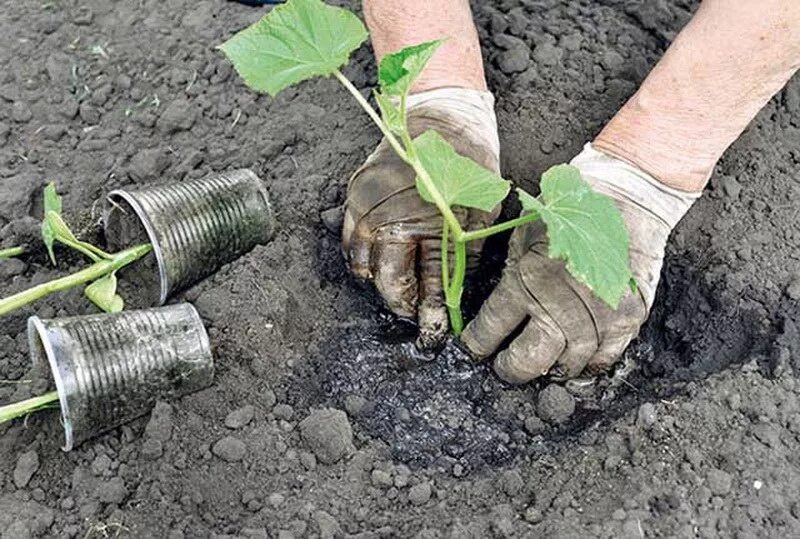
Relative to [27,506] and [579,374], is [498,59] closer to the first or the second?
[579,374]

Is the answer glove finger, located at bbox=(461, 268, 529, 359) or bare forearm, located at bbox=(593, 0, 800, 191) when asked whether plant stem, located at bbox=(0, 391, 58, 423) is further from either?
bare forearm, located at bbox=(593, 0, 800, 191)

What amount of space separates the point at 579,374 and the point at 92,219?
3.24 feet

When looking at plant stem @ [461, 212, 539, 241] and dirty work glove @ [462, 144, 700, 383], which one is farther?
dirty work glove @ [462, 144, 700, 383]

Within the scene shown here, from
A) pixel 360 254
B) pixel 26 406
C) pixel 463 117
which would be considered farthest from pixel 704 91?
pixel 26 406

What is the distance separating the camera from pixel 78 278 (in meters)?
1.89

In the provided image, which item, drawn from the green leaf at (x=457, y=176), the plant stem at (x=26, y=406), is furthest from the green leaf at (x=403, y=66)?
the plant stem at (x=26, y=406)

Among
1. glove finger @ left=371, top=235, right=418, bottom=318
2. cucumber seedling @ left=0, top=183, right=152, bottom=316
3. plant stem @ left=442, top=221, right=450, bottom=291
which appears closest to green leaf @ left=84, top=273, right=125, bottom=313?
cucumber seedling @ left=0, top=183, right=152, bottom=316

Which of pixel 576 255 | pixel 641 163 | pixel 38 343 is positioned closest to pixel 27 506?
pixel 38 343

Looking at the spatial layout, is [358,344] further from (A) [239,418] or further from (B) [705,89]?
(B) [705,89]

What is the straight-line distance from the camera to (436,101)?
199 cm

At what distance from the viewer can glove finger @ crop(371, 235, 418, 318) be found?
188 centimetres

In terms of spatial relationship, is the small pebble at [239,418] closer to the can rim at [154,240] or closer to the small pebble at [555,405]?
the can rim at [154,240]

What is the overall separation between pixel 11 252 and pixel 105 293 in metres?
0.25

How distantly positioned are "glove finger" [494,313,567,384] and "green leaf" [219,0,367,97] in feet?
1.80
